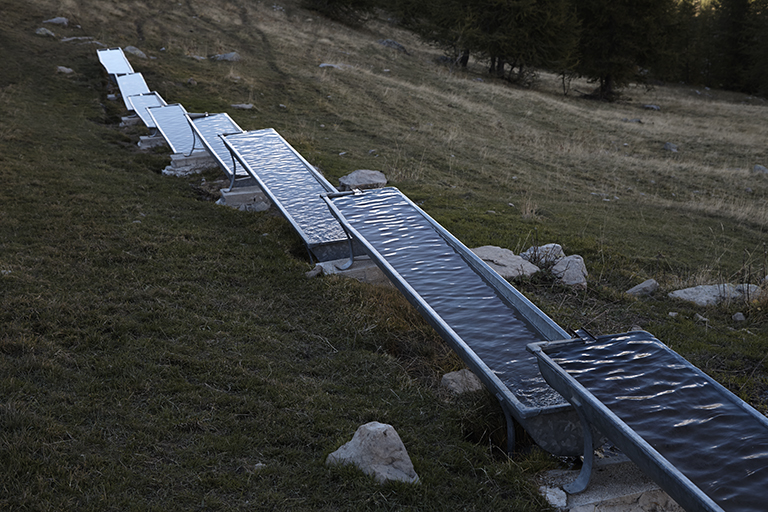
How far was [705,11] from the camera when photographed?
161 ft

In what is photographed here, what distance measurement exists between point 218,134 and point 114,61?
26.4 feet

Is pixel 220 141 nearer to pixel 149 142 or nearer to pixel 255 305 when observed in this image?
pixel 149 142

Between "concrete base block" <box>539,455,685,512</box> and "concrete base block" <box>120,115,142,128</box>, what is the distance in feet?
39.4

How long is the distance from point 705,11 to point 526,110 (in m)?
38.4

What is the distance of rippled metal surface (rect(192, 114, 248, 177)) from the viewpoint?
8891 mm

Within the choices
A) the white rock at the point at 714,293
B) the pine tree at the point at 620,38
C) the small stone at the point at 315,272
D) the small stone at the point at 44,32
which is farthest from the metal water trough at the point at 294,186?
the pine tree at the point at 620,38

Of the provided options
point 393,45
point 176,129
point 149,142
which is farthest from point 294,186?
point 393,45

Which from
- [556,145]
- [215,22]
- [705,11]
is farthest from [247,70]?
[705,11]

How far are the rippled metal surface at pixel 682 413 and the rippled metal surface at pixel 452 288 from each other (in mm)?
443

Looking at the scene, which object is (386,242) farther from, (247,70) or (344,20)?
(344,20)

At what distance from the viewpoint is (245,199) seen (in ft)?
27.6

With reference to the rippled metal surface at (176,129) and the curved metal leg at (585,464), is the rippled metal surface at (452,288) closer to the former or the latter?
the curved metal leg at (585,464)

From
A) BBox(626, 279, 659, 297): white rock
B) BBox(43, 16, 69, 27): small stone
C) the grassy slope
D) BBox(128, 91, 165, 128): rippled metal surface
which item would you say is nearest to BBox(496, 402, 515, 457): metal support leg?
the grassy slope

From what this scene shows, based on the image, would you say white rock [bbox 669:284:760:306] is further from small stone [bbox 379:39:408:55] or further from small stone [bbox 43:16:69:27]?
small stone [bbox 379:39:408:55]
